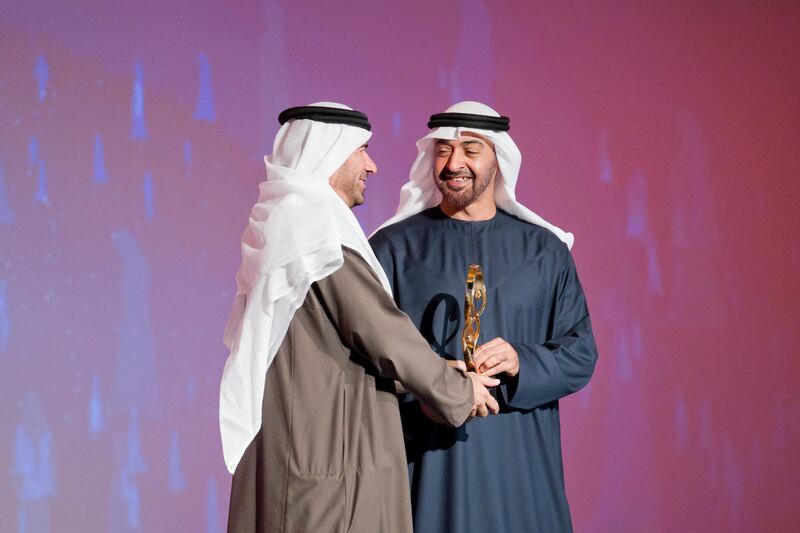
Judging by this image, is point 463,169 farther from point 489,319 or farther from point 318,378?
point 318,378

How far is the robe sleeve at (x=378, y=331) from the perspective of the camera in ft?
8.14

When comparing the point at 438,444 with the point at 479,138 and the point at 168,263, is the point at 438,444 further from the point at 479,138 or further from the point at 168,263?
the point at 168,263

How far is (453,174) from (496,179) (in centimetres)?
21

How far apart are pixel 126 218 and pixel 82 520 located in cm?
117

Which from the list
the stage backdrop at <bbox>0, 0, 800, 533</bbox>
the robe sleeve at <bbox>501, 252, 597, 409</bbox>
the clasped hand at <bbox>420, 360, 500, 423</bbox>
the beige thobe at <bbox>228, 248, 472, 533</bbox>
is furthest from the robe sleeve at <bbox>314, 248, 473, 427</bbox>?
the stage backdrop at <bbox>0, 0, 800, 533</bbox>

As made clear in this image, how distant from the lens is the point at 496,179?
3316 millimetres

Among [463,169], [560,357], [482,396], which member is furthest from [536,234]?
[482,396]

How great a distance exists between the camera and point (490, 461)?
3020 millimetres

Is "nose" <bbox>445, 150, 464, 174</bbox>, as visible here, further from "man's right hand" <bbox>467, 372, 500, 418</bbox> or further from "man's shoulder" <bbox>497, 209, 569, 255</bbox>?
"man's right hand" <bbox>467, 372, 500, 418</bbox>

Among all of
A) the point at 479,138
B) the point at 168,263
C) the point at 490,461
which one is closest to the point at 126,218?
the point at 168,263

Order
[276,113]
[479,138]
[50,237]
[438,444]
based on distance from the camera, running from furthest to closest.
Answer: [276,113], [50,237], [479,138], [438,444]

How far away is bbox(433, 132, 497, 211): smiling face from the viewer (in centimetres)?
317

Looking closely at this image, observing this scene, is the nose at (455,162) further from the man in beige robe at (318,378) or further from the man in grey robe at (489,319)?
the man in beige robe at (318,378)

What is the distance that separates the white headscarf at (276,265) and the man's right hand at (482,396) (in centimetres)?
36
